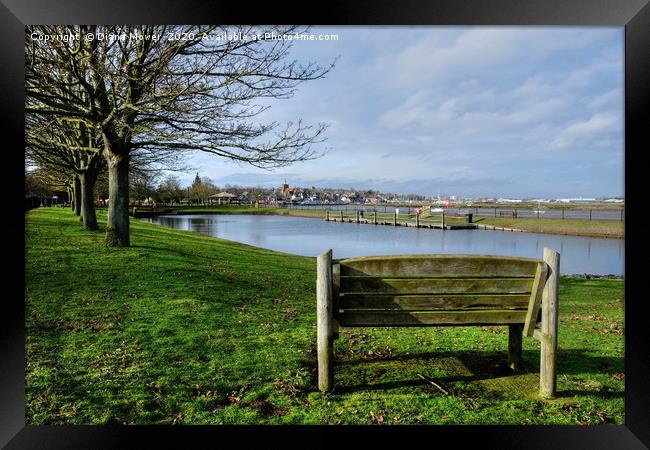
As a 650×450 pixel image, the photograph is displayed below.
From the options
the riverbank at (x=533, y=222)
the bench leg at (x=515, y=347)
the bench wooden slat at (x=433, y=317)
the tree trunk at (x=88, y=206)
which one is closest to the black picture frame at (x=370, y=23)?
the bench leg at (x=515, y=347)

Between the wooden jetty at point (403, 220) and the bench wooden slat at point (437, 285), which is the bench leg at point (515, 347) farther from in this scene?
the wooden jetty at point (403, 220)

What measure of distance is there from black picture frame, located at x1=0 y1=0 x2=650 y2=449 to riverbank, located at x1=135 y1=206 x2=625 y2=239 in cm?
113

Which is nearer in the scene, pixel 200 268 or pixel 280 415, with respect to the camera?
pixel 280 415

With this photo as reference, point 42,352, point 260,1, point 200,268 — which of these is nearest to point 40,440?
point 42,352

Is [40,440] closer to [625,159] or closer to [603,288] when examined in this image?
[625,159]

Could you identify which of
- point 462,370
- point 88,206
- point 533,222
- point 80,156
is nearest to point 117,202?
point 88,206

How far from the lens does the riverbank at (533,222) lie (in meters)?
9.71

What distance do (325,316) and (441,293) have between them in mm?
1004

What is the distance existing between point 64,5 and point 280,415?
4037mm

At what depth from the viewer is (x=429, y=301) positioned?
125 inches

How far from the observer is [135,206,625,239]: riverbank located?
31.9 ft

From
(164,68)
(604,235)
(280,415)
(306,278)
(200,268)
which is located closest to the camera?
(280,415)

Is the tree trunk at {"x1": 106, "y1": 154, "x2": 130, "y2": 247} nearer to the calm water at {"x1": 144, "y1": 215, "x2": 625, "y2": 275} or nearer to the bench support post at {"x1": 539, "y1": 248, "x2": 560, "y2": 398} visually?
the calm water at {"x1": 144, "y1": 215, "x2": 625, "y2": 275}

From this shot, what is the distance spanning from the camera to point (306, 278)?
8648 millimetres
